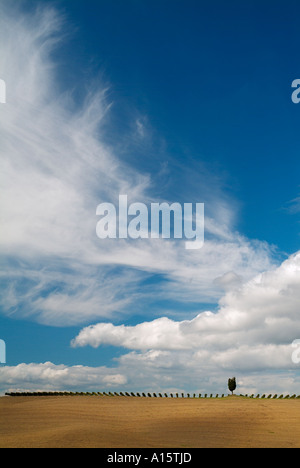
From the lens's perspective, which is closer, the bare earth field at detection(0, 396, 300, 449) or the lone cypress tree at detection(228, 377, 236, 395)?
the bare earth field at detection(0, 396, 300, 449)

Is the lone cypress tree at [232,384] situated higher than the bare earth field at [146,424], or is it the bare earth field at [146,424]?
the lone cypress tree at [232,384]

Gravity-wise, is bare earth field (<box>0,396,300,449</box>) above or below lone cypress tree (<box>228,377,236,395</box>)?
below

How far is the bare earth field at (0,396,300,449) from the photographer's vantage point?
29.0 metres

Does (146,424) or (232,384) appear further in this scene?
(232,384)

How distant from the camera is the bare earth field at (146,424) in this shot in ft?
95.2

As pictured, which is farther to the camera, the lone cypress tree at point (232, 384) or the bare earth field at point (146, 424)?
the lone cypress tree at point (232, 384)

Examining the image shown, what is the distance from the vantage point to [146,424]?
1492 inches

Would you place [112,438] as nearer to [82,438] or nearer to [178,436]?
[82,438]

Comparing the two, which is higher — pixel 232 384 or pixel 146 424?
pixel 232 384
